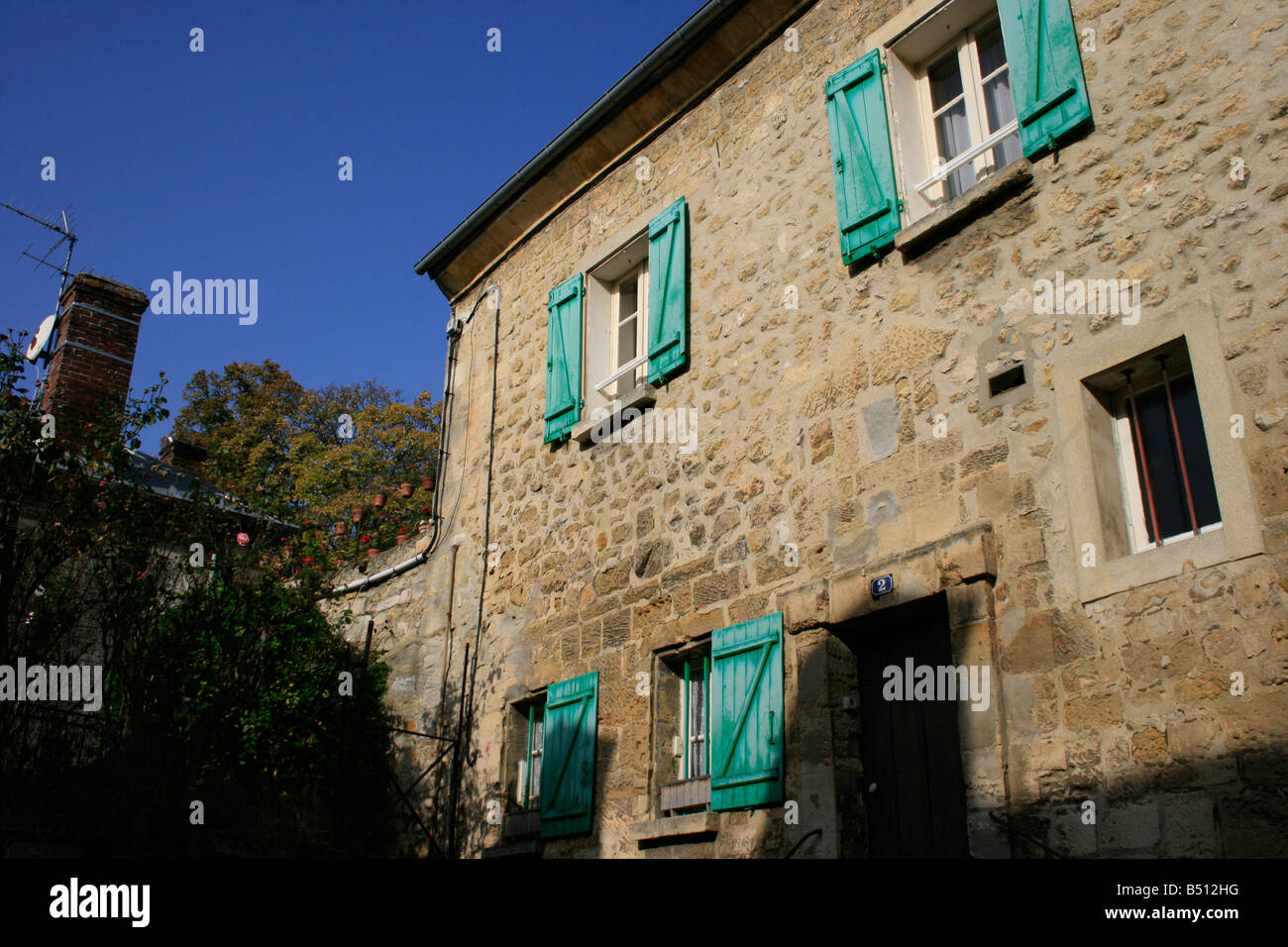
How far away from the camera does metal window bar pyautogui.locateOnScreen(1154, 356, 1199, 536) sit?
459 centimetres

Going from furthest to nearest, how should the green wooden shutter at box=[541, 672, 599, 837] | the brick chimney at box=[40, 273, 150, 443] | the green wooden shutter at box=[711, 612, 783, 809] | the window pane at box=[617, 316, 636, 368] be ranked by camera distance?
the brick chimney at box=[40, 273, 150, 443], the window pane at box=[617, 316, 636, 368], the green wooden shutter at box=[541, 672, 599, 837], the green wooden shutter at box=[711, 612, 783, 809]

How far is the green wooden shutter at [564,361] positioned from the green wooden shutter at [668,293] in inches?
29.7

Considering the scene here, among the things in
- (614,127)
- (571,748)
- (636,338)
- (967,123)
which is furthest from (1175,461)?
(614,127)

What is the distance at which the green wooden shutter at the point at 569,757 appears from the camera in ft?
22.4

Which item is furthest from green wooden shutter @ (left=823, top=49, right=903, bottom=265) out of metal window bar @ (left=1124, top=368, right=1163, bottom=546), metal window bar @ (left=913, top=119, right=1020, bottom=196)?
metal window bar @ (left=1124, top=368, right=1163, bottom=546)

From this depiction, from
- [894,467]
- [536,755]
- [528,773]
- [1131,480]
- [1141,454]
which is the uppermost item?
[894,467]

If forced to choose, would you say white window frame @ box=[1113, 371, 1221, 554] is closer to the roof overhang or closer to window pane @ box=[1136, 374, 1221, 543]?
window pane @ box=[1136, 374, 1221, 543]

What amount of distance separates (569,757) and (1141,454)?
151 inches

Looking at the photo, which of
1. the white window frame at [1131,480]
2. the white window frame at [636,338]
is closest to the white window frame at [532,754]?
the white window frame at [636,338]

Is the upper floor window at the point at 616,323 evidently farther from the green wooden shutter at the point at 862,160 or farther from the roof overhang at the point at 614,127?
the green wooden shutter at the point at 862,160

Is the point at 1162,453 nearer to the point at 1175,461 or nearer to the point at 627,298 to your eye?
the point at 1175,461

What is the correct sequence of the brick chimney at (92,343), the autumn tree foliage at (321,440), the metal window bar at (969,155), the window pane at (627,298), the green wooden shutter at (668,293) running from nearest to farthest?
the metal window bar at (969,155) < the green wooden shutter at (668,293) < the window pane at (627,298) < the brick chimney at (92,343) < the autumn tree foliage at (321,440)

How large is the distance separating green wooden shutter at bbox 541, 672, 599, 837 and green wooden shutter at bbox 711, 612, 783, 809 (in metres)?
1.09

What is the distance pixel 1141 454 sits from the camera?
192 inches
